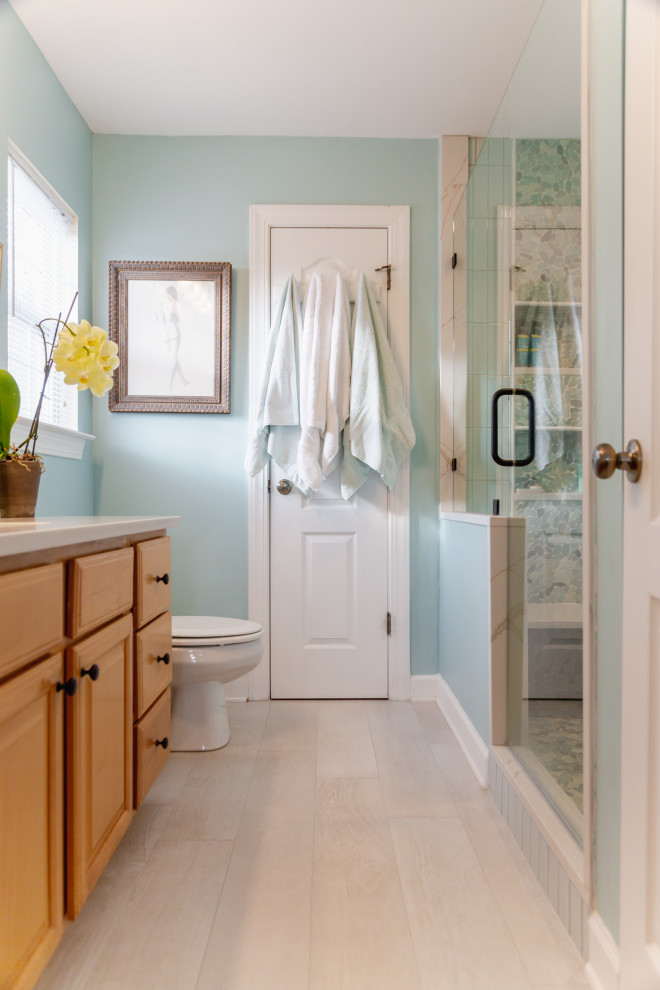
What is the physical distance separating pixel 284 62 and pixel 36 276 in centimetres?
115

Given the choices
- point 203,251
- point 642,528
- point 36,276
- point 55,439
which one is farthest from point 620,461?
point 203,251

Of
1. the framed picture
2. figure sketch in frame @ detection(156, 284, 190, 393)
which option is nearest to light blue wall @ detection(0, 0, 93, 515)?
the framed picture

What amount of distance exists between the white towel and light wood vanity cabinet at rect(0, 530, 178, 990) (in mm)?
1153

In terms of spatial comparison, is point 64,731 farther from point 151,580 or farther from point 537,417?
point 537,417

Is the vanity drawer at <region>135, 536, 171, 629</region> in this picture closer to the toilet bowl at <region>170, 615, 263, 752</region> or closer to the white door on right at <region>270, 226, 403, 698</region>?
the toilet bowl at <region>170, 615, 263, 752</region>

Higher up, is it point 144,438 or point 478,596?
point 144,438

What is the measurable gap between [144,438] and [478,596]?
1540 mm

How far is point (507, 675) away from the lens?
1.87 m

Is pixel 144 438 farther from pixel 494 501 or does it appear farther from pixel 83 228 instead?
pixel 494 501

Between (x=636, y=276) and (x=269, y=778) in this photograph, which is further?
(x=269, y=778)

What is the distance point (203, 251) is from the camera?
2.79 meters

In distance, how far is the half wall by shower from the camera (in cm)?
139

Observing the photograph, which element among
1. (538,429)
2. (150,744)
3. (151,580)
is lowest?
(150,744)

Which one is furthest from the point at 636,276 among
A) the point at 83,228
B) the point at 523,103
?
the point at 83,228
